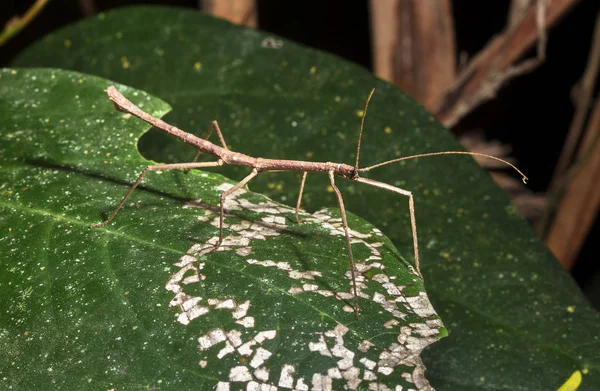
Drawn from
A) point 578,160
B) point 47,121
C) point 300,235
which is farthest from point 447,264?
point 578,160

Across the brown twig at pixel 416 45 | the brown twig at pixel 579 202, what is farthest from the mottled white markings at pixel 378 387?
the brown twig at pixel 579 202

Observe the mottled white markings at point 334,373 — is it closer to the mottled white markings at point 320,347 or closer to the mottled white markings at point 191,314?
the mottled white markings at point 320,347

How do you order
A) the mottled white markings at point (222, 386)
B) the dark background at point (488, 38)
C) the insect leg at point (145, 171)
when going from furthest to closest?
the dark background at point (488, 38)
the insect leg at point (145, 171)
the mottled white markings at point (222, 386)

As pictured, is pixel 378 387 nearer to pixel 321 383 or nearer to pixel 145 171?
pixel 321 383

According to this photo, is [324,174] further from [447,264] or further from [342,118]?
[447,264]

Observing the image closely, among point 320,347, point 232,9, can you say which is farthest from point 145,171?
point 232,9

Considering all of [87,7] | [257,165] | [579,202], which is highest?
[257,165]

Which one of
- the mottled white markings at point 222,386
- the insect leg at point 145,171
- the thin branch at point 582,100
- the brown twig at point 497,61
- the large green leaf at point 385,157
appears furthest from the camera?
the thin branch at point 582,100
